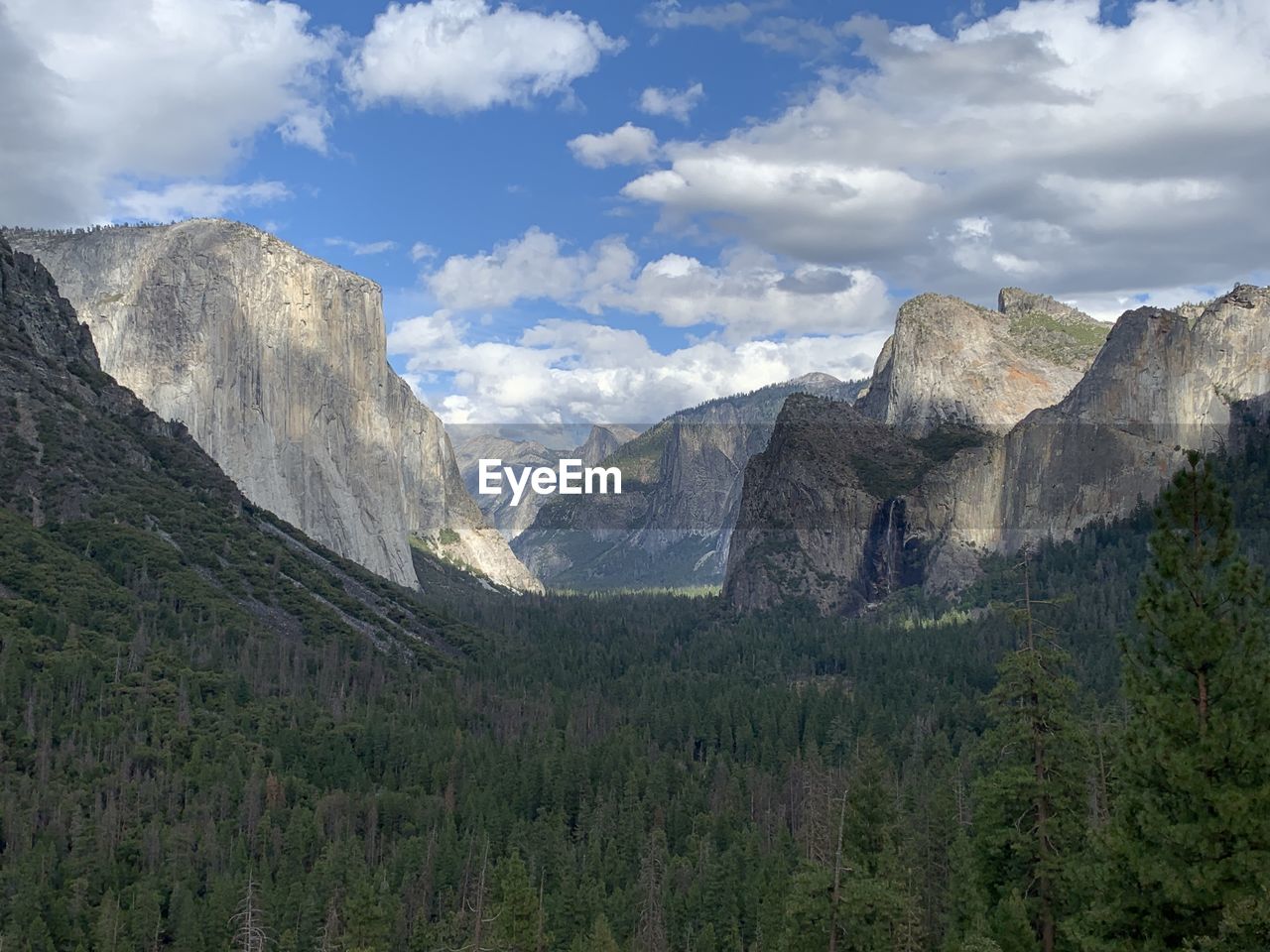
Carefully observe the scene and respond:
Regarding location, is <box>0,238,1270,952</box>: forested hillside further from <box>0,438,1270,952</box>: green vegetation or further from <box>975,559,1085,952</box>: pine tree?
<box>0,438,1270,952</box>: green vegetation

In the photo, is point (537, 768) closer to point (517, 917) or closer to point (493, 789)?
point (493, 789)

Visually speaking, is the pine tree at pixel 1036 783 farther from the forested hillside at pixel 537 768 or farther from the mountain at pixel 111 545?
the mountain at pixel 111 545

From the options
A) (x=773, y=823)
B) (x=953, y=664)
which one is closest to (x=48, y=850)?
(x=773, y=823)

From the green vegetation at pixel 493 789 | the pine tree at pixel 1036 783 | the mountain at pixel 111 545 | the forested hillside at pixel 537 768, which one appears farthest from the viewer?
the mountain at pixel 111 545

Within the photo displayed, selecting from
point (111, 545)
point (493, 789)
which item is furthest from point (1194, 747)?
point (111, 545)

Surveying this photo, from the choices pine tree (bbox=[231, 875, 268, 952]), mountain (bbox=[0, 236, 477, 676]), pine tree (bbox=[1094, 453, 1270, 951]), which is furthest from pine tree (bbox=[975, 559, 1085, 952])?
mountain (bbox=[0, 236, 477, 676])

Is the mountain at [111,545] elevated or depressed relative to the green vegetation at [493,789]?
elevated

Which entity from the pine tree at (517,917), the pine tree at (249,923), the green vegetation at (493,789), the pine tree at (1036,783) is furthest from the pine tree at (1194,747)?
the pine tree at (249,923)
